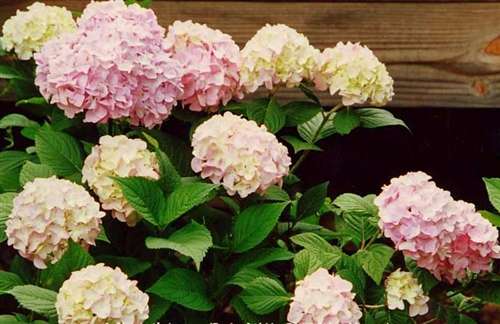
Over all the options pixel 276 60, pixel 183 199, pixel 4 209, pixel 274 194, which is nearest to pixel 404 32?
pixel 276 60

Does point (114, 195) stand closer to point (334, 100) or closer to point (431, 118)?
point (334, 100)

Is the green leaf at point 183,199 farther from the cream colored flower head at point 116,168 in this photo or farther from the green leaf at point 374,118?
the green leaf at point 374,118

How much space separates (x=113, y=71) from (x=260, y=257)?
39cm

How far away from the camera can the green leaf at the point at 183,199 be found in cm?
182

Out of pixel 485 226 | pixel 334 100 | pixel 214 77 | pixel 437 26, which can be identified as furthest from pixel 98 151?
pixel 437 26

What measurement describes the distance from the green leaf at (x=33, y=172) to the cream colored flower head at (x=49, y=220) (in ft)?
0.46

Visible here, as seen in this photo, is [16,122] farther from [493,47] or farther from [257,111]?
[493,47]

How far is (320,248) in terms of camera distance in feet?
6.24

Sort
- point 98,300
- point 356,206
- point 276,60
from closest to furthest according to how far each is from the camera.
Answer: point 98,300, point 356,206, point 276,60

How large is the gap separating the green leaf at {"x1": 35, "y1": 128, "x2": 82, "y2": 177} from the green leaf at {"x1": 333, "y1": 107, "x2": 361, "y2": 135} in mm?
466

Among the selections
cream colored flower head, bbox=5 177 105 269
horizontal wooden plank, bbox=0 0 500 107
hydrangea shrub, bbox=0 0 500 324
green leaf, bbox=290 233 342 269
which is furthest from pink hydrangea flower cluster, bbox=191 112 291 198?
horizontal wooden plank, bbox=0 0 500 107

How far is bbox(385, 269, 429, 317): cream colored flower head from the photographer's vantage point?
72.2 inches

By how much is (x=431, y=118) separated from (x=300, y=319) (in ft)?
5.39

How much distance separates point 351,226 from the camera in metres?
1.99
